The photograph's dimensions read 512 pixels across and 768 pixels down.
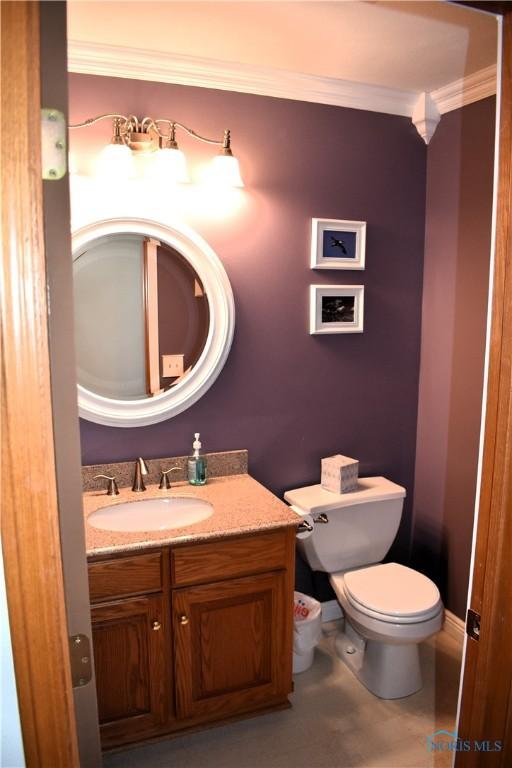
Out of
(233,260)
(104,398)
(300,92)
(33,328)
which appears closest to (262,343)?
(233,260)

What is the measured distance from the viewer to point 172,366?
→ 2326 millimetres

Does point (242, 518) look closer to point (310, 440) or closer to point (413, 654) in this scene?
point (310, 440)

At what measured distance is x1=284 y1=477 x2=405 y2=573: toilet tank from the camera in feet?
7.94

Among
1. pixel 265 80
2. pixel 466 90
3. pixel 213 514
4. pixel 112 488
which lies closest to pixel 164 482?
pixel 112 488

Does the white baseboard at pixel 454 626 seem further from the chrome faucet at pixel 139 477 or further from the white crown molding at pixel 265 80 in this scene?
the white crown molding at pixel 265 80

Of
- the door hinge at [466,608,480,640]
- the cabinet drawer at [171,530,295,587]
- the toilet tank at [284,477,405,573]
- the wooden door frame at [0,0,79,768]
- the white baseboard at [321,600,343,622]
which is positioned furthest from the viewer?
the white baseboard at [321,600,343,622]

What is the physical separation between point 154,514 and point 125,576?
1.24ft

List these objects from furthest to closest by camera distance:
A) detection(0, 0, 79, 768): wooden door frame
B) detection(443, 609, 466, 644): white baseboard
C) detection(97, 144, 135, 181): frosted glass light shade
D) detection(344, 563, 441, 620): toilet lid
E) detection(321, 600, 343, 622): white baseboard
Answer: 1. detection(321, 600, 343, 622): white baseboard
2. detection(443, 609, 466, 644): white baseboard
3. detection(344, 563, 441, 620): toilet lid
4. detection(97, 144, 135, 181): frosted glass light shade
5. detection(0, 0, 79, 768): wooden door frame

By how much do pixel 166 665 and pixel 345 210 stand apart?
1.98 m

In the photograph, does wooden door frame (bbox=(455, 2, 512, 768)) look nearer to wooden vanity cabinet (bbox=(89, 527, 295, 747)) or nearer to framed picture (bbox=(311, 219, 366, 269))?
wooden vanity cabinet (bbox=(89, 527, 295, 747))

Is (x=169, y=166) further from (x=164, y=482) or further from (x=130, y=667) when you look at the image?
(x=130, y=667)

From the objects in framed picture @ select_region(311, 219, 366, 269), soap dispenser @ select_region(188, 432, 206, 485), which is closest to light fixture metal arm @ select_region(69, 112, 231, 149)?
framed picture @ select_region(311, 219, 366, 269)

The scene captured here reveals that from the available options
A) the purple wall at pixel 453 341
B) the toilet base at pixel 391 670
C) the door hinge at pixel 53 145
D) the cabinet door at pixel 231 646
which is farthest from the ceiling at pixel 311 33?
the toilet base at pixel 391 670

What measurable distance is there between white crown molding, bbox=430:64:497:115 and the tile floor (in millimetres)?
2452
